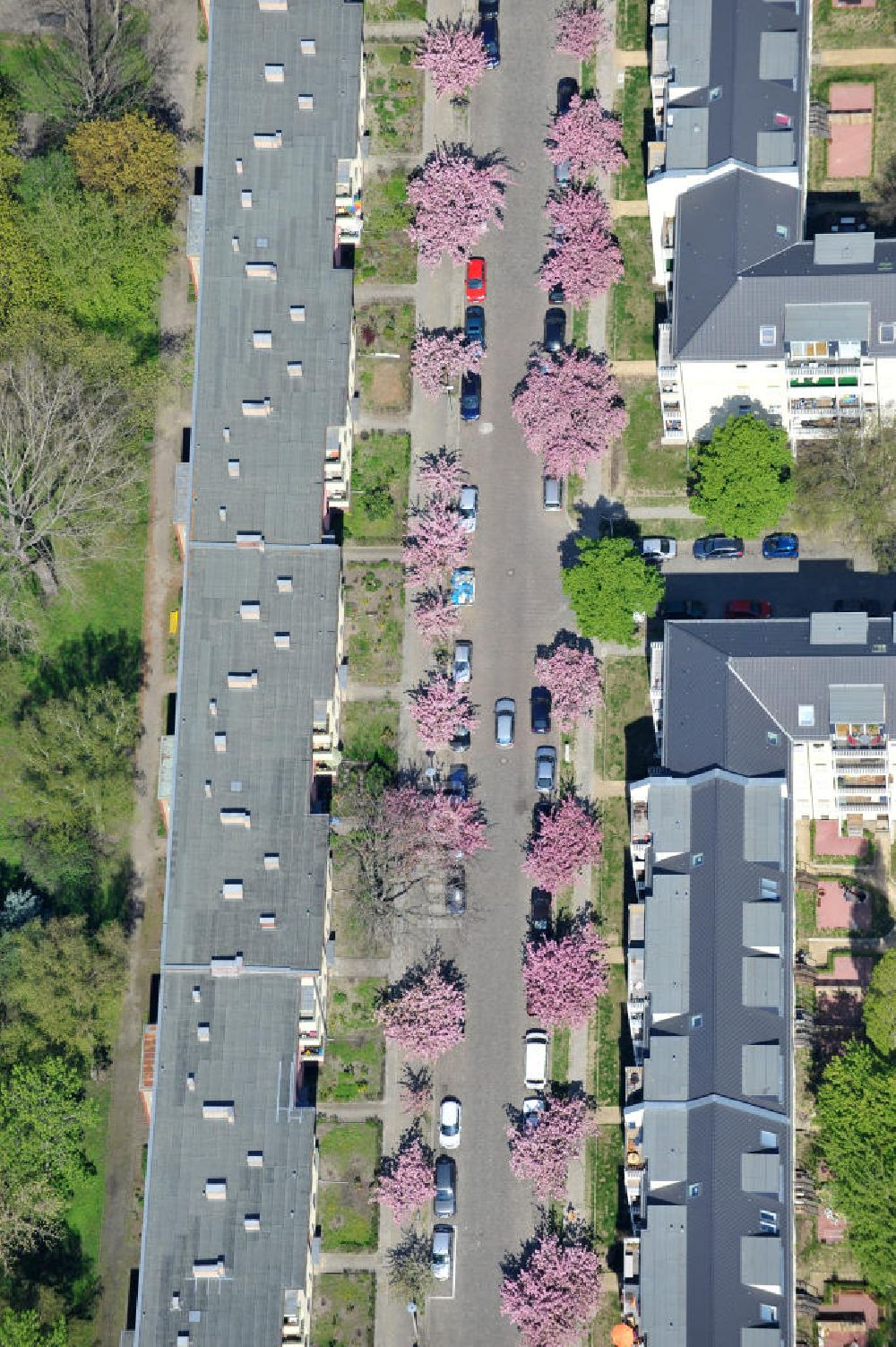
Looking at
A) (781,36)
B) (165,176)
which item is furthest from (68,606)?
(781,36)

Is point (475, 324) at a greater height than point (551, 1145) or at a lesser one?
greater

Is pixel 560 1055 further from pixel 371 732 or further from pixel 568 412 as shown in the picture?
pixel 568 412

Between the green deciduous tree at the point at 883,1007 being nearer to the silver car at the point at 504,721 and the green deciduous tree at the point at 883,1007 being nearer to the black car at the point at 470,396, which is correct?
the silver car at the point at 504,721

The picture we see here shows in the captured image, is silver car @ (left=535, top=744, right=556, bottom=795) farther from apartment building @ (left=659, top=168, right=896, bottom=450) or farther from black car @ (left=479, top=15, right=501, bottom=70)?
black car @ (left=479, top=15, right=501, bottom=70)

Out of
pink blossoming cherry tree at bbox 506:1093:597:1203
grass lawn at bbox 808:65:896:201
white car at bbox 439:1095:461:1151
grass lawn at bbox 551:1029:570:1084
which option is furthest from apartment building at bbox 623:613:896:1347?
grass lawn at bbox 808:65:896:201

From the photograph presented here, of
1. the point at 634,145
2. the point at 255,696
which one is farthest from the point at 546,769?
the point at 634,145

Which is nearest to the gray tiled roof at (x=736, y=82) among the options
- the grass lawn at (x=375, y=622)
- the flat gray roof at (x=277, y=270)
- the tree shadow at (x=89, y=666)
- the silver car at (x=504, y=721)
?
the flat gray roof at (x=277, y=270)

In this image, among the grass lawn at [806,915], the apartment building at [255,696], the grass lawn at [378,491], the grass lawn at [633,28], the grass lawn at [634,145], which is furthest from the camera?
the grass lawn at [633,28]
